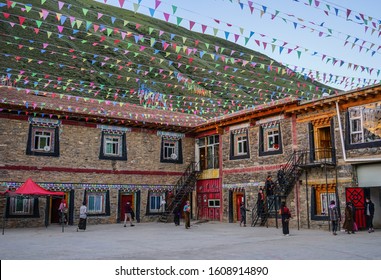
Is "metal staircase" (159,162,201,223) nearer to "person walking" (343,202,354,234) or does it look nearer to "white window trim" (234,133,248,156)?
"white window trim" (234,133,248,156)

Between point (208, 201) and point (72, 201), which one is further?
point (208, 201)

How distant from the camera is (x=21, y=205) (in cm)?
2111

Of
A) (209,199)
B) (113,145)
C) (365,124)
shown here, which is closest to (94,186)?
(113,145)

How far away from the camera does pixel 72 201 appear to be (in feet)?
73.7

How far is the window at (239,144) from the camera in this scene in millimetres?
23906

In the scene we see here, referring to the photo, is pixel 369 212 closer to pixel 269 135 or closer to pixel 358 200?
pixel 358 200

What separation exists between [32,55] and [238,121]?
50.2m

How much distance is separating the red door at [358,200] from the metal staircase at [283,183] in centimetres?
304

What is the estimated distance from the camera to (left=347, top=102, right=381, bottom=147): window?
57.4 ft

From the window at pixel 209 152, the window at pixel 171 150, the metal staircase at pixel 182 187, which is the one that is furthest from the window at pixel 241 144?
the window at pixel 171 150

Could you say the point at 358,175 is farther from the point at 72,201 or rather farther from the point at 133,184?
the point at 72,201

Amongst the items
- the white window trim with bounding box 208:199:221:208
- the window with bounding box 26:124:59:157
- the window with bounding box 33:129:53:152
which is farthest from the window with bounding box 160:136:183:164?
the window with bounding box 33:129:53:152

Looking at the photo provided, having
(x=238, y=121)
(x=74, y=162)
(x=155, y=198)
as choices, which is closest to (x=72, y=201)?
(x=74, y=162)

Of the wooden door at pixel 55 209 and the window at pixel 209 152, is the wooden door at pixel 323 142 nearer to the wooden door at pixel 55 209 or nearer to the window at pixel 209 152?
the window at pixel 209 152
